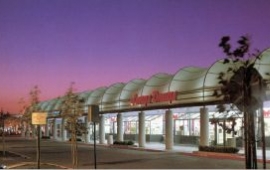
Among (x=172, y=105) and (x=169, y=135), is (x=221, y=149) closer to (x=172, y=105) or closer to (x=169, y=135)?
(x=169, y=135)

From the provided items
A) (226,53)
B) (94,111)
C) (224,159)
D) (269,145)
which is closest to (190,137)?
(269,145)

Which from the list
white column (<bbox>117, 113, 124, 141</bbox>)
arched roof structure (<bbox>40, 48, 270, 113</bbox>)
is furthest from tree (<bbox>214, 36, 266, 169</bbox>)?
white column (<bbox>117, 113, 124, 141</bbox>)

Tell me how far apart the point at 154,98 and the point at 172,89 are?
2112 millimetres

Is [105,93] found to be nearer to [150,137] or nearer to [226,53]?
[150,137]

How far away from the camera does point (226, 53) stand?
11547mm

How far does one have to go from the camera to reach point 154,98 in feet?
146

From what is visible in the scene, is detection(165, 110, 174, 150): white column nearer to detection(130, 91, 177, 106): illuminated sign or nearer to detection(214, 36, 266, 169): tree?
detection(130, 91, 177, 106): illuminated sign

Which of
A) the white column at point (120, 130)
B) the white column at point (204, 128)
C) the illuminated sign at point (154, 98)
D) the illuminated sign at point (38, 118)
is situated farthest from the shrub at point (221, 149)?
the white column at point (120, 130)

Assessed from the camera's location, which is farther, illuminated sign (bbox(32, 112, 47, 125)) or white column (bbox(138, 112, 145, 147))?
white column (bbox(138, 112, 145, 147))

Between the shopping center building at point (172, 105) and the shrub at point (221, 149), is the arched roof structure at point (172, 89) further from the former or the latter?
the shrub at point (221, 149)

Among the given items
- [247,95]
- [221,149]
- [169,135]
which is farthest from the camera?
[169,135]

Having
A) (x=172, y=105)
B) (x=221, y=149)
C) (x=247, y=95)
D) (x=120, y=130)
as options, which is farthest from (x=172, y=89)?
(x=247, y=95)

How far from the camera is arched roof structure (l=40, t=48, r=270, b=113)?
124 ft

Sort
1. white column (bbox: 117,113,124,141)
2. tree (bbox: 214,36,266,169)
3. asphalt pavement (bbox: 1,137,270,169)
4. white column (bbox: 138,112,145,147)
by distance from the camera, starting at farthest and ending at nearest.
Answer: white column (bbox: 117,113,124,141) < white column (bbox: 138,112,145,147) < asphalt pavement (bbox: 1,137,270,169) < tree (bbox: 214,36,266,169)
